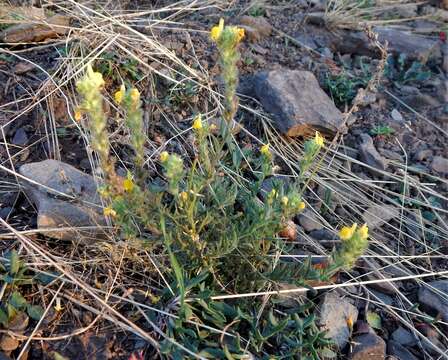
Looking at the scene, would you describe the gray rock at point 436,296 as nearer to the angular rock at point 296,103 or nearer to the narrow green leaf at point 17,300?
the angular rock at point 296,103

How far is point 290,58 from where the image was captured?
3305mm

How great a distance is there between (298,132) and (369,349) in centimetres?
122

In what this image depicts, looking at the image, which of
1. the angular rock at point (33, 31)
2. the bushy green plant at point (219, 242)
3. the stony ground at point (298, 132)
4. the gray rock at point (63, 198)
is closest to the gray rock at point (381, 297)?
the stony ground at point (298, 132)

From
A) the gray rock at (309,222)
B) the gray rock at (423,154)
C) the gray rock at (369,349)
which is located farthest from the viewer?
the gray rock at (423,154)

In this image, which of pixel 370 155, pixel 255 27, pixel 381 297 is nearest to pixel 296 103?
pixel 370 155

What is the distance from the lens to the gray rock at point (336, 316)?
6.31 ft

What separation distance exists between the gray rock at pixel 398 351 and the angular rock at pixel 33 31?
7.00 ft

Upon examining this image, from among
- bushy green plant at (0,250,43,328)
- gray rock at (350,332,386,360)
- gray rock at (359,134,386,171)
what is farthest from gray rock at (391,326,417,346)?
bushy green plant at (0,250,43,328)

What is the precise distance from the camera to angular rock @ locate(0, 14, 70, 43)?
2.73 metres

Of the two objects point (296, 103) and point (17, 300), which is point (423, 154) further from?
point (17, 300)

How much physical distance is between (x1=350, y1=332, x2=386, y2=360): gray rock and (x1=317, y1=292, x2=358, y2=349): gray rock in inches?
1.9

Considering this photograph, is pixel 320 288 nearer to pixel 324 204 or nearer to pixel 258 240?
pixel 258 240

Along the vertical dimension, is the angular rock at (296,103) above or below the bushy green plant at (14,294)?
above

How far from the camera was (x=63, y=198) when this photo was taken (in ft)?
6.96
